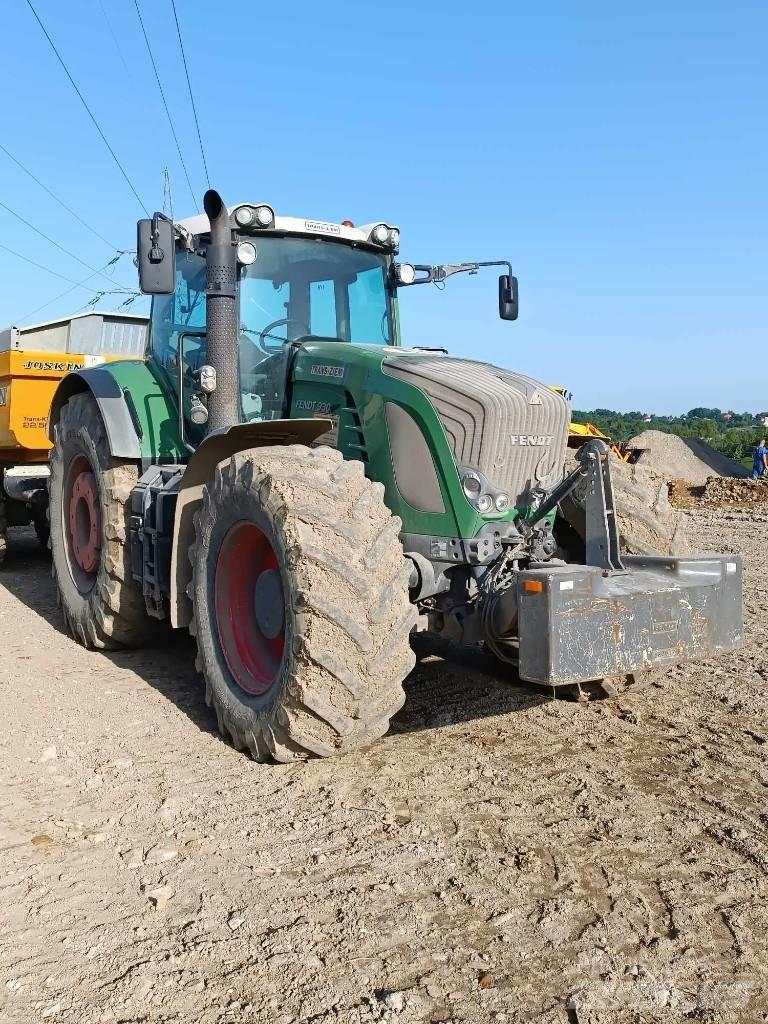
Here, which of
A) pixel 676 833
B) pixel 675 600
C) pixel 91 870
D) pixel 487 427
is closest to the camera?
pixel 91 870

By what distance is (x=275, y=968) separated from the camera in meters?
2.69

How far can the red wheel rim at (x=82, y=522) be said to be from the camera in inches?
248

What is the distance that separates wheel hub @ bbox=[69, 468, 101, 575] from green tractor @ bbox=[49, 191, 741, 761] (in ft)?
0.11

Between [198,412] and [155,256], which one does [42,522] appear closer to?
[198,412]

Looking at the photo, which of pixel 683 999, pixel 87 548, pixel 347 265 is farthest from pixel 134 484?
pixel 683 999

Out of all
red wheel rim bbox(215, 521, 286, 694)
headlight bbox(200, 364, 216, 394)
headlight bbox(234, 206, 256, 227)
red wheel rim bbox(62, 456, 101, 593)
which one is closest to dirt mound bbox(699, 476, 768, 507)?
red wheel rim bbox(62, 456, 101, 593)

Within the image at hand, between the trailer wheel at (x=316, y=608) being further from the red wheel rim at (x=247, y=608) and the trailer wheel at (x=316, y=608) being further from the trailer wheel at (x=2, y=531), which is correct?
the trailer wheel at (x=2, y=531)

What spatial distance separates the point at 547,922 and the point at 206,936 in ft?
3.44

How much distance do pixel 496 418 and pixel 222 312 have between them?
164 cm

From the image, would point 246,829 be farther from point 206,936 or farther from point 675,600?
point 675,600

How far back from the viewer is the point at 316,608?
386cm

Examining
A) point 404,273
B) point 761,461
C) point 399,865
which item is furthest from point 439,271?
point 761,461

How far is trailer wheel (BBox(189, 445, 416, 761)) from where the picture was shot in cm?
388

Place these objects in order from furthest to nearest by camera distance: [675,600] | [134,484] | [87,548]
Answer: [87,548] < [134,484] < [675,600]
